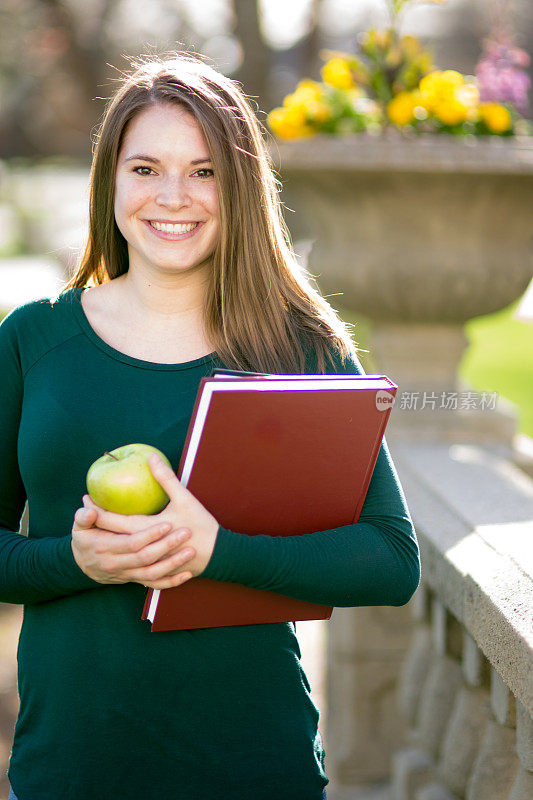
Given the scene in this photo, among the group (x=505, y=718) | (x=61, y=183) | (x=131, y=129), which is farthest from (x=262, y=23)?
(x=61, y=183)

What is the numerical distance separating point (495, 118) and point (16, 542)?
2411 millimetres

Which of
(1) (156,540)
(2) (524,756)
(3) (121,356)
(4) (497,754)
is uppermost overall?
(3) (121,356)

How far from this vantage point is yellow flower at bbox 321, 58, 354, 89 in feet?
11.8

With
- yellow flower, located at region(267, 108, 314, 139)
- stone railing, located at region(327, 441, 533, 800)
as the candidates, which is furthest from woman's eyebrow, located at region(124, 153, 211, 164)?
yellow flower, located at region(267, 108, 314, 139)

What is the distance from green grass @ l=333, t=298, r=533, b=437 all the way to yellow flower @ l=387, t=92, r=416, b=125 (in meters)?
3.73

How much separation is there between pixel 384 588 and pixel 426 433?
1941mm

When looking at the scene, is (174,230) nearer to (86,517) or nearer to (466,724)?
(86,517)

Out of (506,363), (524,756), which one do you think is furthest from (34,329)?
(506,363)

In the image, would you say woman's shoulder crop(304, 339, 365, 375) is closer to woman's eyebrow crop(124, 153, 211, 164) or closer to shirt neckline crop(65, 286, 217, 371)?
shirt neckline crop(65, 286, 217, 371)

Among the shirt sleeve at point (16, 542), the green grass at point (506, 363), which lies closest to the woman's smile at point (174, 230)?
the shirt sleeve at point (16, 542)

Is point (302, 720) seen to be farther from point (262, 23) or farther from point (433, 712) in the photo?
point (262, 23)

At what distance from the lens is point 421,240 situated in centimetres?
352

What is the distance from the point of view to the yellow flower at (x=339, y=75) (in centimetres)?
359

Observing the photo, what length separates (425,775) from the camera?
2.63m
